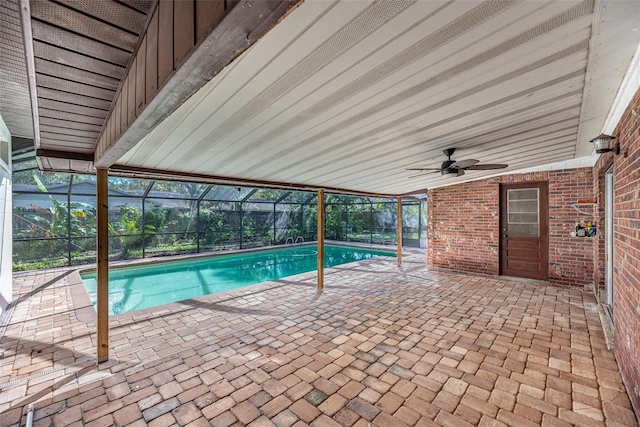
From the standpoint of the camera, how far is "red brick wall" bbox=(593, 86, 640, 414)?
2055mm

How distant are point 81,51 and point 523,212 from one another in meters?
7.57

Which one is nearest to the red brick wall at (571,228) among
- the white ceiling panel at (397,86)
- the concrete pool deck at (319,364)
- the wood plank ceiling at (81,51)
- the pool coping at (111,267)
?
the concrete pool deck at (319,364)

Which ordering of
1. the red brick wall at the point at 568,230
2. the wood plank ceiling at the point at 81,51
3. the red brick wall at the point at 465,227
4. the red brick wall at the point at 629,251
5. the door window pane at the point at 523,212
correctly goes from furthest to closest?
1. the red brick wall at the point at 465,227
2. the door window pane at the point at 523,212
3. the red brick wall at the point at 568,230
4. the red brick wall at the point at 629,251
5. the wood plank ceiling at the point at 81,51

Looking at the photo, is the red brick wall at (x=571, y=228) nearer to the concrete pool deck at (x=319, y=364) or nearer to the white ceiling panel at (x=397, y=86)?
the concrete pool deck at (x=319, y=364)

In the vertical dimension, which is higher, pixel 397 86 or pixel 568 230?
pixel 397 86

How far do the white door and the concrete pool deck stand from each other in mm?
287

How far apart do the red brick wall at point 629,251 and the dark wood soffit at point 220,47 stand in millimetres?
2818

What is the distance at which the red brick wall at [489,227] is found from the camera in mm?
5516

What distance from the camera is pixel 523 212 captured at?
20.3ft

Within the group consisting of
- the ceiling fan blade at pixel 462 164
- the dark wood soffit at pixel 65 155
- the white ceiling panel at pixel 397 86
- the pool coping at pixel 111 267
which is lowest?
the pool coping at pixel 111 267

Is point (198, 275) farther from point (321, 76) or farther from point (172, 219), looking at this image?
point (321, 76)

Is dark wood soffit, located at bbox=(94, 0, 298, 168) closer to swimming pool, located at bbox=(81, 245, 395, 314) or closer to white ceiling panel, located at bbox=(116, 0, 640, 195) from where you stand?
white ceiling panel, located at bbox=(116, 0, 640, 195)

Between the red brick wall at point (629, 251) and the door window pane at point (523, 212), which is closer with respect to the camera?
the red brick wall at point (629, 251)

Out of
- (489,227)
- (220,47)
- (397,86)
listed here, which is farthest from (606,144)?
(489,227)
